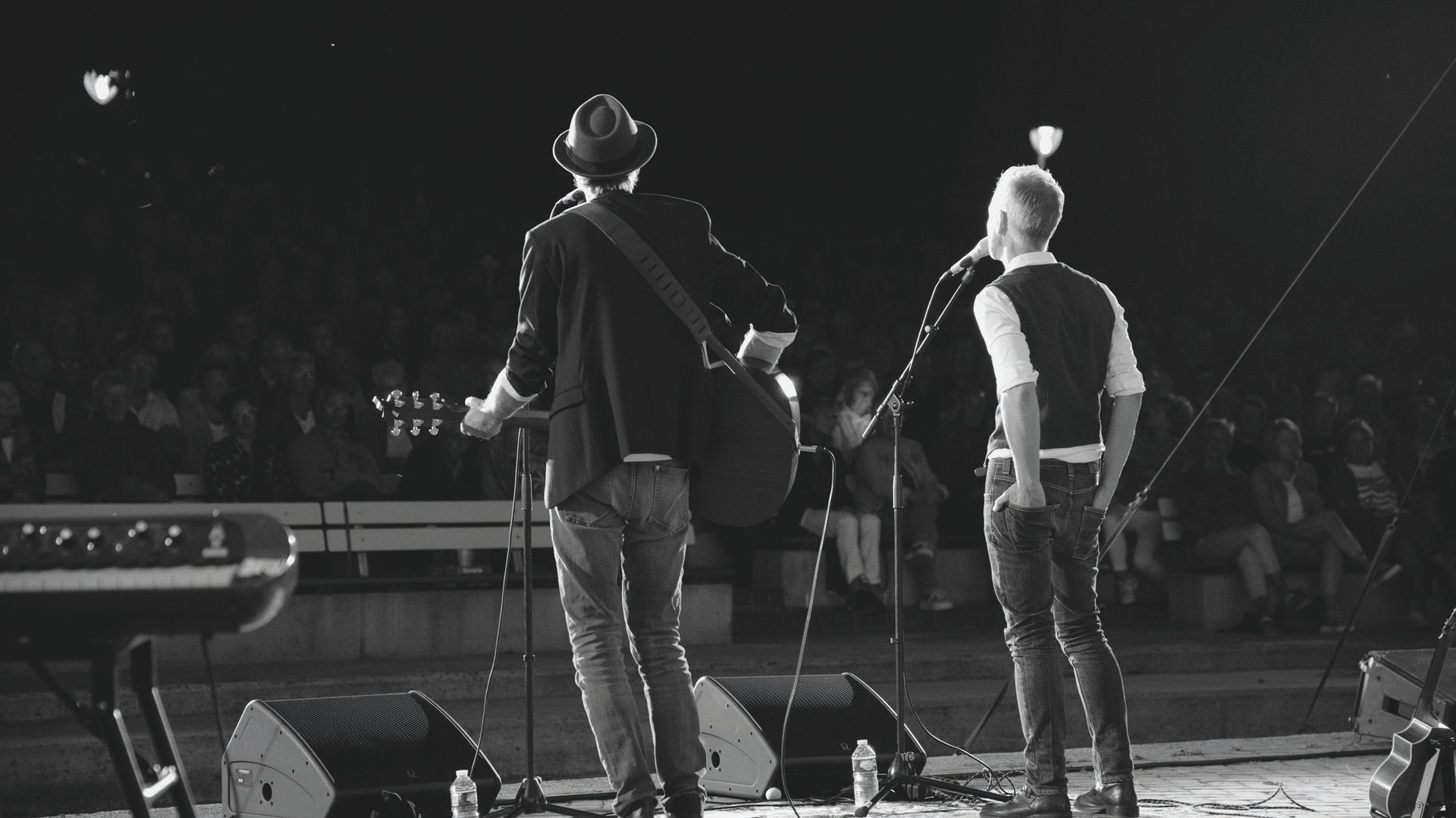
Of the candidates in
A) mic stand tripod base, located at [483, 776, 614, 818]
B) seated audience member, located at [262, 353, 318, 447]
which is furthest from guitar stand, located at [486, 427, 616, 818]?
seated audience member, located at [262, 353, 318, 447]

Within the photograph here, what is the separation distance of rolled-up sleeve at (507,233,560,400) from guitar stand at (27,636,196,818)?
45.1 inches

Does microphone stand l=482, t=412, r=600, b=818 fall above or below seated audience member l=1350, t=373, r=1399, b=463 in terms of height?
below

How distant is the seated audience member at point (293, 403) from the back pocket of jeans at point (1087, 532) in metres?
5.09

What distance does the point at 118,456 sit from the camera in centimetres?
747

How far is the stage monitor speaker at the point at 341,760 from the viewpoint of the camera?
162 inches

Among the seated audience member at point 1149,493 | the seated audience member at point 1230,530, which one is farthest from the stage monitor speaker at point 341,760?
the seated audience member at point 1230,530

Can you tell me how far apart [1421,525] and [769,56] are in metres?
7.11

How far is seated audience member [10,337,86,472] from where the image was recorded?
7574mm

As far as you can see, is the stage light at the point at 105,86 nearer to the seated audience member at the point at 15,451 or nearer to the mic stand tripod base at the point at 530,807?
the seated audience member at the point at 15,451

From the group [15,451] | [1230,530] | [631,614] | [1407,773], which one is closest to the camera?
[631,614]

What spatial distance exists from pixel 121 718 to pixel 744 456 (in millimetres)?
1583

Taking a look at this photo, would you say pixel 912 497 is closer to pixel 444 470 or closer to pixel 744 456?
pixel 444 470

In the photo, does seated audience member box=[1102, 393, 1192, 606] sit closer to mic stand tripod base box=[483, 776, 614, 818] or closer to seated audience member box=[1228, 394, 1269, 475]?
seated audience member box=[1228, 394, 1269, 475]

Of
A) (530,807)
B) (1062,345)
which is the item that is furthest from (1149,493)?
(530,807)
